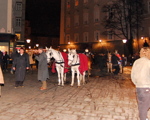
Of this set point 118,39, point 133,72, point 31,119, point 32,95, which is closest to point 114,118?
point 133,72

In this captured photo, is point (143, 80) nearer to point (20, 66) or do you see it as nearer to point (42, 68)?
point (42, 68)

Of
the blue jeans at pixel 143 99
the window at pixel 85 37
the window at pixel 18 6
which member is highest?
the window at pixel 18 6

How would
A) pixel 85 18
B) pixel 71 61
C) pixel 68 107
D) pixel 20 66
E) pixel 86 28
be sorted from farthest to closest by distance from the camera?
1. pixel 85 18
2. pixel 86 28
3. pixel 71 61
4. pixel 20 66
5. pixel 68 107

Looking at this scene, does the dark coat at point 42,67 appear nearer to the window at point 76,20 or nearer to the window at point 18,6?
the window at point 18,6

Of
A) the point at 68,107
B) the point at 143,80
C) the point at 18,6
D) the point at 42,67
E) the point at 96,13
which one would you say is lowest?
the point at 68,107

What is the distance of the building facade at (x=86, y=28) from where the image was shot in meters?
38.1

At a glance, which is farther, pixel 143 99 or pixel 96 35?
pixel 96 35

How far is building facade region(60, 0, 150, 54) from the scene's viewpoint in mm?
38125

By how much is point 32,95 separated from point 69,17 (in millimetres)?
39303

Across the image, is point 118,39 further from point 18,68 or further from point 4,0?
point 18,68

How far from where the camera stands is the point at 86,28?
42281mm

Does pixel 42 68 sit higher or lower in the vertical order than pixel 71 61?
lower

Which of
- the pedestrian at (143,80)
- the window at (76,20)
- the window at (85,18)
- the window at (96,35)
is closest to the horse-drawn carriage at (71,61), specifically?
the pedestrian at (143,80)

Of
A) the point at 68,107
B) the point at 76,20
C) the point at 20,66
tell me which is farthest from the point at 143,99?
the point at 76,20
